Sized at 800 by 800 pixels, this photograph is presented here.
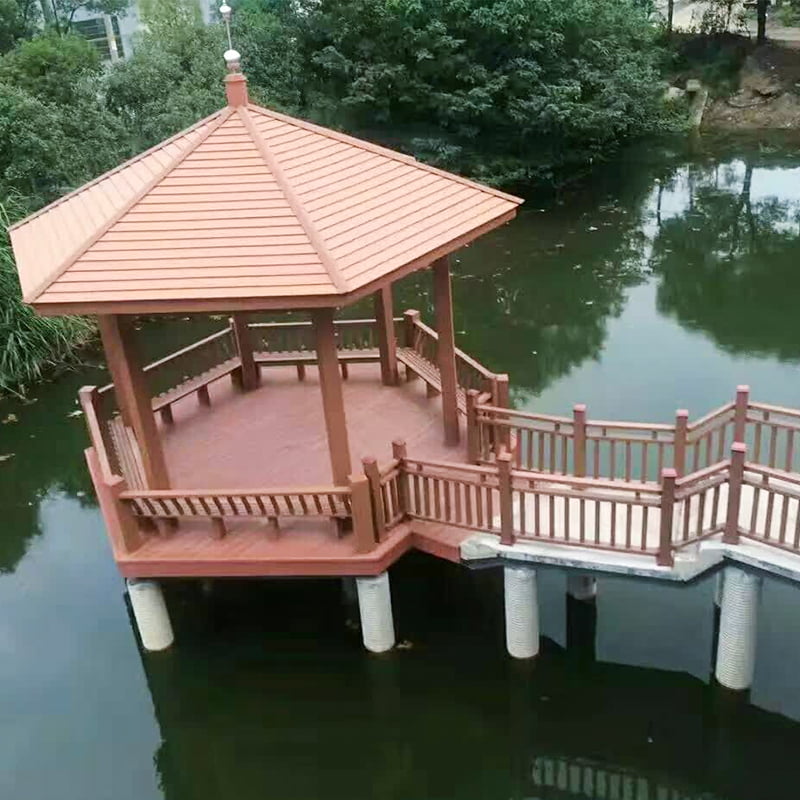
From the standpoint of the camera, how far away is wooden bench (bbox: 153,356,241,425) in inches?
412

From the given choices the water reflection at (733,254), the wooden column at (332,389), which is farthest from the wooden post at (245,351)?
the water reflection at (733,254)

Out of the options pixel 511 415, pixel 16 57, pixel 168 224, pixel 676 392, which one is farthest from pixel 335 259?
pixel 16 57

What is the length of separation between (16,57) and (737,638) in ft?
59.2

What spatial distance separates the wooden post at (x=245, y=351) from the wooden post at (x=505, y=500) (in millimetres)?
4370

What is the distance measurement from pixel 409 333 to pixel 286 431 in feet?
6.42

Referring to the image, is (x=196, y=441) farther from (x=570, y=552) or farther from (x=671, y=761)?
(x=671, y=761)

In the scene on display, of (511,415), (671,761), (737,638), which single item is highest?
(511,415)

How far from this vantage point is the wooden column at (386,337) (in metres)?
10.3

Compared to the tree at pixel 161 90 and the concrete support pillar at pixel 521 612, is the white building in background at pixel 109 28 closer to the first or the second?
the tree at pixel 161 90

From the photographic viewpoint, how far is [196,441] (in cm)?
1012

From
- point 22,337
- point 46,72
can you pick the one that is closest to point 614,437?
point 22,337

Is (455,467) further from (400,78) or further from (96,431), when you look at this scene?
(400,78)

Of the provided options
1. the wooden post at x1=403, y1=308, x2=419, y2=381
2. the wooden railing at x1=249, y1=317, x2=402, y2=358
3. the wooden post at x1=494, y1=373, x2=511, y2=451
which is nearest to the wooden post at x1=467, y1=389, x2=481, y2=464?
the wooden post at x1=494, y1=373, x2=511, y2=451

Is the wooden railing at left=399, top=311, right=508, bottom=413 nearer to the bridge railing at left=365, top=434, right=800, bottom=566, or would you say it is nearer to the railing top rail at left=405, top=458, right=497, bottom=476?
the bridge railing at left=365, top=434, right=800, bottom=566
